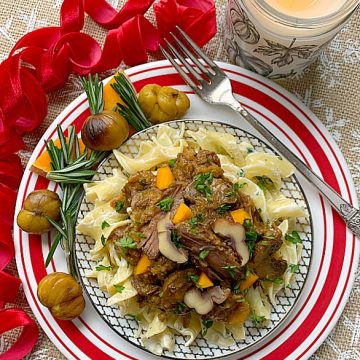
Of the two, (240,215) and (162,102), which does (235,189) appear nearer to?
(240,215)

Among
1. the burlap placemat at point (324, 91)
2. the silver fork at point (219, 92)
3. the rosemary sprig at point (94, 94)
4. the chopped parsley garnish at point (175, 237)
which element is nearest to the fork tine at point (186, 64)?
the silver fork at point (219, 92)

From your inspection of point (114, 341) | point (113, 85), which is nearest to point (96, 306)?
point (114, 341)

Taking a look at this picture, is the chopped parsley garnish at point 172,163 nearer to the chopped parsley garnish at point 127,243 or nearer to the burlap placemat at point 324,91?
the chopped parsley garnish at point 127,243

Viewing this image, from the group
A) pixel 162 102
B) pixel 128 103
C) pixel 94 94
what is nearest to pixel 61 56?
pixel 94 94

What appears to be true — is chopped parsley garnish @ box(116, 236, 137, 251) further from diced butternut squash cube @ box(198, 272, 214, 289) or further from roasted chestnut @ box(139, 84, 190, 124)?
roasted chestnut @ box(139, 84, 190, 124)

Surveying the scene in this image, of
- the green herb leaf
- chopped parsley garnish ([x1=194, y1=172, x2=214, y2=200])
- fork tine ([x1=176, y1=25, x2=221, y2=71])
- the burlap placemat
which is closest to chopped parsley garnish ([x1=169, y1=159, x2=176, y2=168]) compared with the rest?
the green herb leaf
